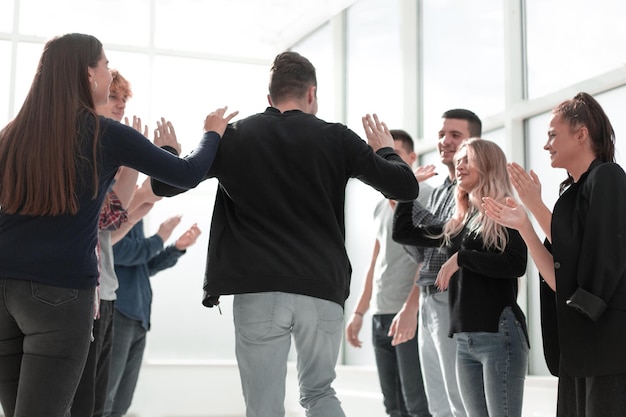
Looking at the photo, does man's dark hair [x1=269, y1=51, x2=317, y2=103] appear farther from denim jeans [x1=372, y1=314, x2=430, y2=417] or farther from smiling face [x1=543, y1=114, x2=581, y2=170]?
denim jeans [x1=372, y1=314, x2=430, y2=417]

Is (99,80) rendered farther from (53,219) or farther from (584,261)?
(584,261)

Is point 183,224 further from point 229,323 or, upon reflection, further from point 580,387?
point 580,387

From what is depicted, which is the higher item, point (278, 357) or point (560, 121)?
point (560, 121)

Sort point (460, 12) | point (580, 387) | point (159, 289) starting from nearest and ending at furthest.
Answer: point (580, 387), point (460, 12), point (159, 289)

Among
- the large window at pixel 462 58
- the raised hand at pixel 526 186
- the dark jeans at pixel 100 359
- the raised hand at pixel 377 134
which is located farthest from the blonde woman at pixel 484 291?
the large window at pixel 462 58

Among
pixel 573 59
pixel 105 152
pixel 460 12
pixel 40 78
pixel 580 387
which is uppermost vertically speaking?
pixel 460 12

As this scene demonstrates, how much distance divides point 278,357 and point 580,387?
79cm

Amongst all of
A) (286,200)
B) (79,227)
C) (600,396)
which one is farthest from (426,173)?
(79,227)

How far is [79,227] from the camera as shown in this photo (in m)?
1.86

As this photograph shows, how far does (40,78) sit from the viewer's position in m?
1.92

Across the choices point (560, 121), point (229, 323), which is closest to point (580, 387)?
point (560, 121)

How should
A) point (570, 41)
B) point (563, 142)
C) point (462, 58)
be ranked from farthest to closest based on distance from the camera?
point (462, 58), point (570, 41), point (563, 142)

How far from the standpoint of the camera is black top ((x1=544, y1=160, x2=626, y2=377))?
1981 mm

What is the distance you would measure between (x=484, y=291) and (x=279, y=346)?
2.76 ft
